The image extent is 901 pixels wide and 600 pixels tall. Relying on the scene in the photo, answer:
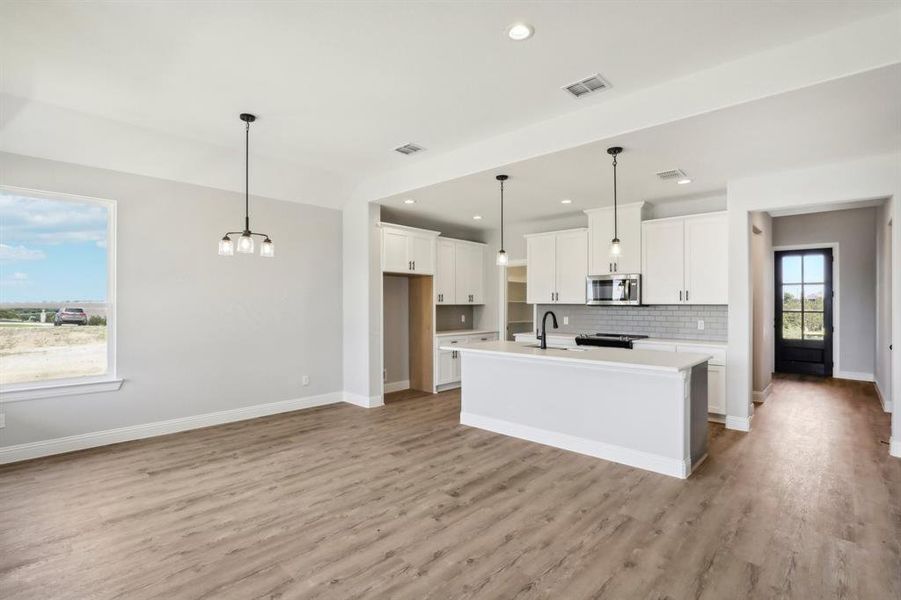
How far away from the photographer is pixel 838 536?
8.94 feet

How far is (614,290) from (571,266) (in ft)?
2.43

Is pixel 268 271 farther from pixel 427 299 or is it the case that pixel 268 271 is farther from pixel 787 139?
pixel 787 139

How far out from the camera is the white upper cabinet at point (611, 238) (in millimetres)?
5949

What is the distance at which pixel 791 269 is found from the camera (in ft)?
27.7

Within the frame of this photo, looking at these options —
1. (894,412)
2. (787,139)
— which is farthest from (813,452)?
(787,139)

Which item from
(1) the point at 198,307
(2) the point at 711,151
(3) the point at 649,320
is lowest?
(3) the point at 649,320

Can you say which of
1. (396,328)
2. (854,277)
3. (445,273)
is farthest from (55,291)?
(854,277)

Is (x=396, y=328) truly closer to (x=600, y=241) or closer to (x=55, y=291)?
(x=600, y=241)

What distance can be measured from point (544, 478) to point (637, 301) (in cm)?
318

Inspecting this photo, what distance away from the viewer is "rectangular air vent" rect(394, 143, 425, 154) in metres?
4.56

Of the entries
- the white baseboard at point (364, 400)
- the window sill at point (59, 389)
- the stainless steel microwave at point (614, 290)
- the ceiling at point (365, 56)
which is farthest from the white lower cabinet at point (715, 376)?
the window sill at point (59, 389)

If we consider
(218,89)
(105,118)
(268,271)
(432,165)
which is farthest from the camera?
(268,271)

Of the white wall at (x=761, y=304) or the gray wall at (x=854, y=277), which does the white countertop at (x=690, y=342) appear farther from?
the gray wall at (x=854, y=277)

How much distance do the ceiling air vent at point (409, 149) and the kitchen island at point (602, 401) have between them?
6.98ft
